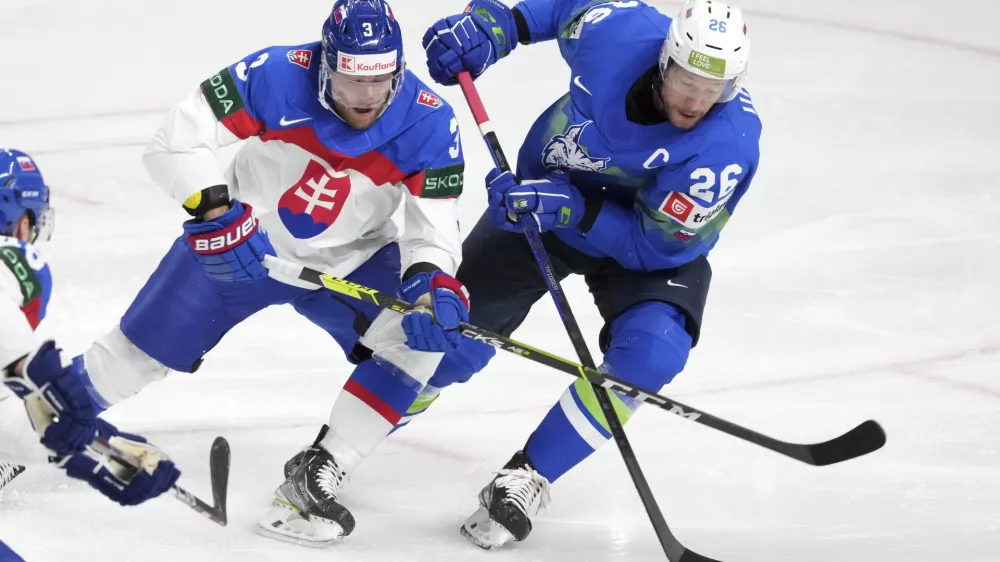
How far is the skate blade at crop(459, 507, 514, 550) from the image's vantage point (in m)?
3.08

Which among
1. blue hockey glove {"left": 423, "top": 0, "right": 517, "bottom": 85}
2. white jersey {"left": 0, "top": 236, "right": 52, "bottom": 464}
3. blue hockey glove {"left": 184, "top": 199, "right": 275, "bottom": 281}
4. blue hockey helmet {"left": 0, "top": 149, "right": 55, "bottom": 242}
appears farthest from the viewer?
blue hockey glove {"left": 423, "top": 0, "right": 517, "bottom": 85}

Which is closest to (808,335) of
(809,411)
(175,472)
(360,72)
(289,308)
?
(809,411)

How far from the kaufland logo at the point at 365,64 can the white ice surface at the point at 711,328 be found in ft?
→ 3.70

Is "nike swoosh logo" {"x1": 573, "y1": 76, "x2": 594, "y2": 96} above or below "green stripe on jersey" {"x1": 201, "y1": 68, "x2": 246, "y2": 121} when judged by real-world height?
below

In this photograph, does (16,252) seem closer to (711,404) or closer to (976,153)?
(711,404)

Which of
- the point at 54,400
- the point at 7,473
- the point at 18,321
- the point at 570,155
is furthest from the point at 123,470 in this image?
the point at 570,155

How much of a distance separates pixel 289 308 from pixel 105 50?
6.46ft

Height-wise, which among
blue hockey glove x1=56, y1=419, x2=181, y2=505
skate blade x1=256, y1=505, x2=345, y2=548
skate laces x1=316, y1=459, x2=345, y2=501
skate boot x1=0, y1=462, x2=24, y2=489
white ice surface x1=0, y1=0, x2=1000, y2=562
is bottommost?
white ice surface x1=0, y1=0, x2=1000, y2=562

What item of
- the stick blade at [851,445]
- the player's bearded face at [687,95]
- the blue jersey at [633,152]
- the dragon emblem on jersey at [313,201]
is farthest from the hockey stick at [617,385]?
the player's bearded face at [687,95]

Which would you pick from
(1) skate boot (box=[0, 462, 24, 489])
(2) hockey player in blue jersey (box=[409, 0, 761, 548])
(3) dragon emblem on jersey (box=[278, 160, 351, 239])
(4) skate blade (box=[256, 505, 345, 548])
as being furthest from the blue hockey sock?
(1) skate boot (box=[0, 462, 24, 489])

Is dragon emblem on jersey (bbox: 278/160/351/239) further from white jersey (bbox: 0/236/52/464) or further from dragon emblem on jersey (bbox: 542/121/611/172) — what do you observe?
white jersey (bbox: 0/236/52/464)

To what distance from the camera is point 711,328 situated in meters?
4.50

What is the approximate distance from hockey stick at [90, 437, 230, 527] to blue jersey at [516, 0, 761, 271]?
1099mm

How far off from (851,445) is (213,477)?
1.53 meters
